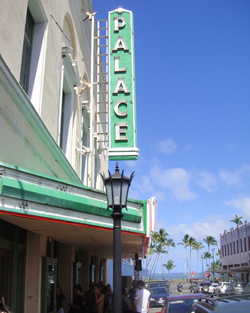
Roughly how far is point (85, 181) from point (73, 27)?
6.41m

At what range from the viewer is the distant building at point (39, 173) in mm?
6148

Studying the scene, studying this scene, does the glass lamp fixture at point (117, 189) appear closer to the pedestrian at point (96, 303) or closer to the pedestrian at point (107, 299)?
the pedestrian at point (96, 303)

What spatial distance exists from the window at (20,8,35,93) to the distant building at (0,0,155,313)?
0.08 ft

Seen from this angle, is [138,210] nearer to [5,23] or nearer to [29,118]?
[29,118]

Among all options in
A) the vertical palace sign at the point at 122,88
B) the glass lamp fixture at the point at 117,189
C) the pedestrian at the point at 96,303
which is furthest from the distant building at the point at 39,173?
the vertical palace sign at the point at 122,88

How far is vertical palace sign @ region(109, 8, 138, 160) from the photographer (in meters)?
11.4

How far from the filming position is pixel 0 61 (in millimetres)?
5785

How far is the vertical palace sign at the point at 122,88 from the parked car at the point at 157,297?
13539 mm

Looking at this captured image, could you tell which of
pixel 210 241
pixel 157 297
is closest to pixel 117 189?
pixel 157 297

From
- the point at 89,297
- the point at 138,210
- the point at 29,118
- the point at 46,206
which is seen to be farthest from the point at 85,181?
the point at 46,206

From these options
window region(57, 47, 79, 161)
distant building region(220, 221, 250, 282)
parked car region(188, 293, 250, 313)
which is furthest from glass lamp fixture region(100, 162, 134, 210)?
distant building region(220, 221, 250, 282)

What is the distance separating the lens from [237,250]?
56.8 meters

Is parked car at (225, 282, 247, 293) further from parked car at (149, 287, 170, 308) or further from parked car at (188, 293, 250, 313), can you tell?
parked car at (188, 293, 250, 313)

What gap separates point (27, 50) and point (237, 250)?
2171 inches
